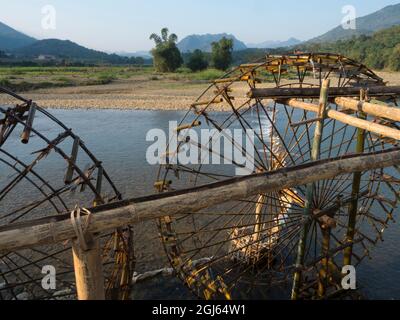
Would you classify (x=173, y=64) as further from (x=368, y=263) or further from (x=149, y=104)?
(x=368, y=263)

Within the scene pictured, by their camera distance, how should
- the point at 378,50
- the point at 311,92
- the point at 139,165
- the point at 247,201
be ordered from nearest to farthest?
the point at 247,201 < the point at 311,92 < the point at 139,165 < the point at 378,50

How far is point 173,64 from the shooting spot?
7225cm

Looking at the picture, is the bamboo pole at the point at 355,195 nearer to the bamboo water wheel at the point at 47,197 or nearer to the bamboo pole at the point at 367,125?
the bamboo pole at the point at 367,125

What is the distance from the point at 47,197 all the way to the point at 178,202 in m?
2.79

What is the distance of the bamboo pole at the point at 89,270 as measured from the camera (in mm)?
3570

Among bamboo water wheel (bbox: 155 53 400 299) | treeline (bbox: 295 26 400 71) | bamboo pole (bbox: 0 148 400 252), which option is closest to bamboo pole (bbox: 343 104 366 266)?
bamboo water wheel (bbox: 155 53 400 299)

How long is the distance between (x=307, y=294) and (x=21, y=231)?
233 inches

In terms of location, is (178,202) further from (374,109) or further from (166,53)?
(166,53)

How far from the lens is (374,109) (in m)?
5.68

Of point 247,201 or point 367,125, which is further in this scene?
point 247,201

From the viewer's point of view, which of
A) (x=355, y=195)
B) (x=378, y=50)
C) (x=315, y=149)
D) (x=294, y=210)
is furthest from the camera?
(x=378, y=50)

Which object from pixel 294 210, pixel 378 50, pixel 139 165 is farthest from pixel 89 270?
pixel 378 50

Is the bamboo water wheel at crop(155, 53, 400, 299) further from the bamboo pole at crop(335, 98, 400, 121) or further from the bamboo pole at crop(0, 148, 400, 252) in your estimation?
the bamboo pole at crop(0, 148, 400, 252)

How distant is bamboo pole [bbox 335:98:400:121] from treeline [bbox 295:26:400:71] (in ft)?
169
